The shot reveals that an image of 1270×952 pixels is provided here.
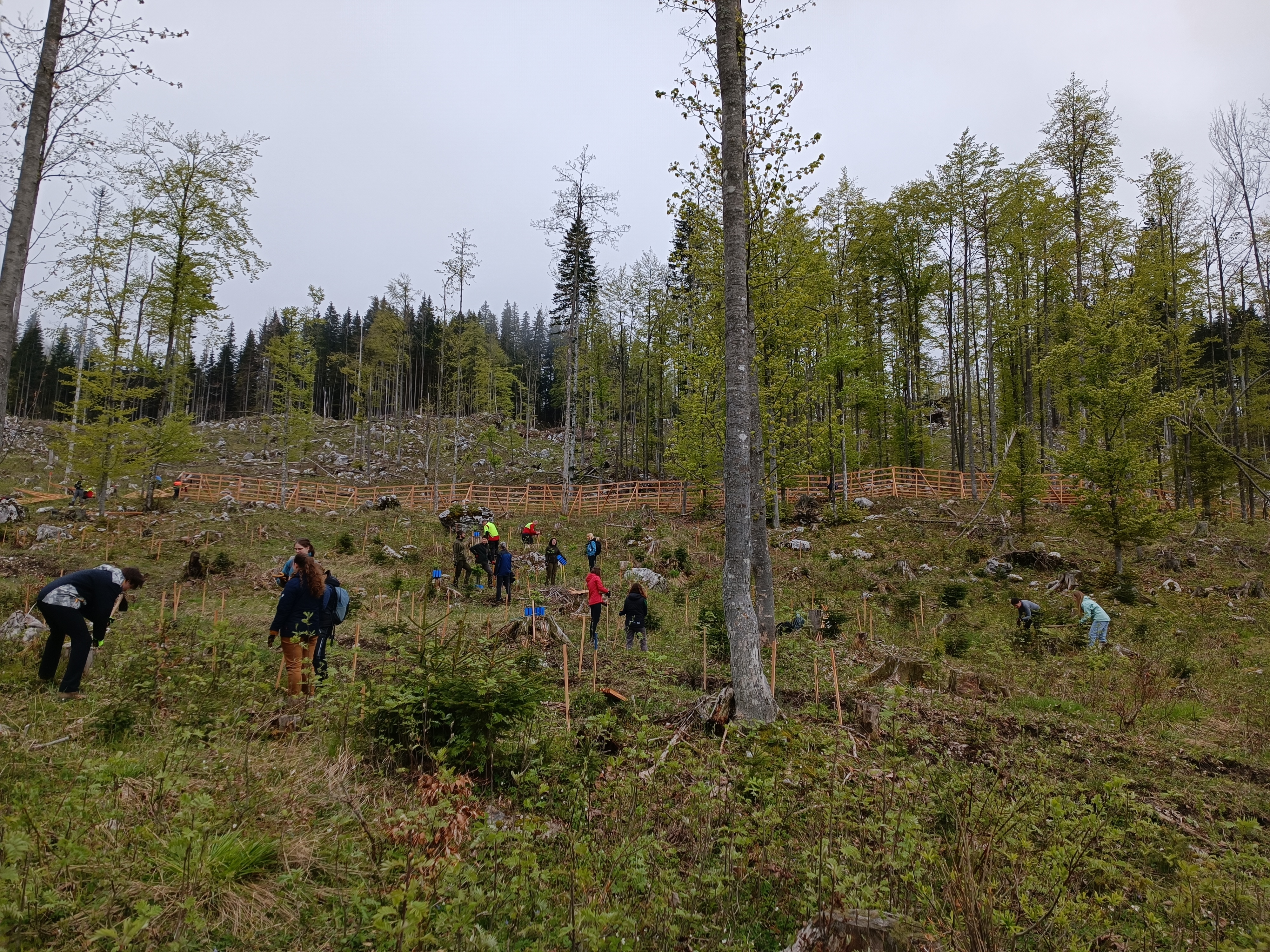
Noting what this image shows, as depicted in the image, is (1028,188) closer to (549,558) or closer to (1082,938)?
(549,558)

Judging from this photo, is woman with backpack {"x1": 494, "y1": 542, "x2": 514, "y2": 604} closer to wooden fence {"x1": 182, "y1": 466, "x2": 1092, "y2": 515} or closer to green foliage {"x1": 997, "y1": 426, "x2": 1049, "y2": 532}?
wooden fence {"x1": 182, "y1": 466, "x2": 1092, "y2": 515}

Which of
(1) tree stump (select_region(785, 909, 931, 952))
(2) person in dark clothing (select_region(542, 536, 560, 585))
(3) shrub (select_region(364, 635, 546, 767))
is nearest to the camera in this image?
(1) tree stump (select_region(785, 909, 931, 952))

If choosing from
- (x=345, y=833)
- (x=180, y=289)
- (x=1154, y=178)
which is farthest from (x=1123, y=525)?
(x=180, y=289)

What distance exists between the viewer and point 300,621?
6.20 metres

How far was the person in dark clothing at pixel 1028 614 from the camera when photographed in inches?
480

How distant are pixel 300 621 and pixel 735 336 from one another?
5.65 metres

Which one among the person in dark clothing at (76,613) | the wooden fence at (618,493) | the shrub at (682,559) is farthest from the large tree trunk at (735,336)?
the wooden fence at (618,493)

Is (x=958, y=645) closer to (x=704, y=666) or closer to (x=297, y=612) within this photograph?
(x=704, y=666)

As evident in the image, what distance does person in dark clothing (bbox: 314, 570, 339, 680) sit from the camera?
634cm

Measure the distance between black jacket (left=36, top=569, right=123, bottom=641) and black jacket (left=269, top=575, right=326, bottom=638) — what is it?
5.05 ft

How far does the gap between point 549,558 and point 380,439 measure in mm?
42528

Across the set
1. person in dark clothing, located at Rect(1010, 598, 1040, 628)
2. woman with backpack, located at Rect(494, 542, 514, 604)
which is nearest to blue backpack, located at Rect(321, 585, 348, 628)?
woman with backpack, located at Rect(494, 542, 514, 604)

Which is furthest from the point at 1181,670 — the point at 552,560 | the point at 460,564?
the point at 460,564

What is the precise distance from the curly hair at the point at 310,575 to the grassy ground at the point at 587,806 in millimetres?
928
